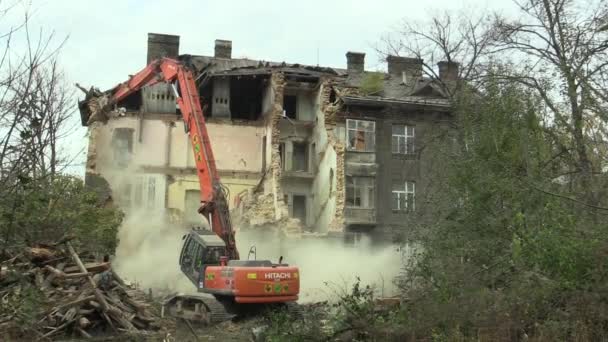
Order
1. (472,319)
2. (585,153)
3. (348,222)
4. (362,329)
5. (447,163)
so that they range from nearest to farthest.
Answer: (472,319) → (362,329) → (585,153) → (447,163) → (348,222)

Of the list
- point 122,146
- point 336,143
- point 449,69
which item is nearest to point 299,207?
point 336,143

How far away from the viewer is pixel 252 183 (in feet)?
109

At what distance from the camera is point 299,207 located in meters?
35.1

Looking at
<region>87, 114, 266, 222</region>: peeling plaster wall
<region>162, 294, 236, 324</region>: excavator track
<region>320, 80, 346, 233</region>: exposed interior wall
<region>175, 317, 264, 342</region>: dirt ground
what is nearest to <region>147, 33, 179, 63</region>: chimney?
<region>87, 114, 266, 222</region>: peeling plaster wall

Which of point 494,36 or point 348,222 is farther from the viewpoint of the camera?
point 348,222

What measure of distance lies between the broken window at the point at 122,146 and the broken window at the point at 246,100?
543 centimetres

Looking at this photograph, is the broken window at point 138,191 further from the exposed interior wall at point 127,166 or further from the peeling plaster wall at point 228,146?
the peeling plaster wall at point 228,146

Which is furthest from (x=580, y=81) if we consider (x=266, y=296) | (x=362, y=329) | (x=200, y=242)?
(x=200, y=242)

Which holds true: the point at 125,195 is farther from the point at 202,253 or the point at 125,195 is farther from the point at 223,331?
the point at 223,331

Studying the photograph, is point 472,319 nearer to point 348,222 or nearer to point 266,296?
point 266,296

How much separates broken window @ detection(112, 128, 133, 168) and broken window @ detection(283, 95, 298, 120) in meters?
8.11

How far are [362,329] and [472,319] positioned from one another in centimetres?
179

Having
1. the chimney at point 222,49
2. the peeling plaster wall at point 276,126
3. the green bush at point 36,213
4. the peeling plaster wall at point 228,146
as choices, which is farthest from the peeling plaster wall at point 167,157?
the green bush at point 36,213

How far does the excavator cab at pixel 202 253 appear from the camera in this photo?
16.9 meters
